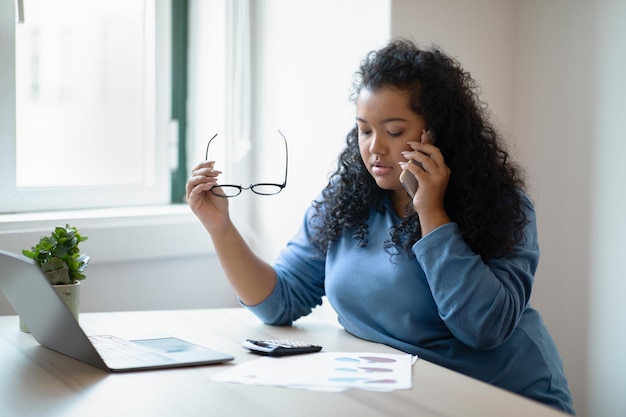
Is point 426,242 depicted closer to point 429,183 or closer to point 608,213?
point 429,183

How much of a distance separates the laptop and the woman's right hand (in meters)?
0.33

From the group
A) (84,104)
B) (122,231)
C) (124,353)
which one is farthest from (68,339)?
(84,104)

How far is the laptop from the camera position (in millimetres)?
1330

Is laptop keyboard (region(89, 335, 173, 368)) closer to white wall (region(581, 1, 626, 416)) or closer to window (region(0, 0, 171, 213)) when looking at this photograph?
window (region(0, 0, 171, 213))

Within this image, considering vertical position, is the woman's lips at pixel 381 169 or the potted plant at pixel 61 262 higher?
the woman's lips at pixel 381 169

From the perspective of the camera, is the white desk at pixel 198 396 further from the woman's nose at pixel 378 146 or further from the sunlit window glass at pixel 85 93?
the sunlit window glass at pixel 85 93

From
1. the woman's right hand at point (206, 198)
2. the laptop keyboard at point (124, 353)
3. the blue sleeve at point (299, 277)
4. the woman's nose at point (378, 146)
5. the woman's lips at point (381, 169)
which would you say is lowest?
the laptop keyboard at point (124, 353)

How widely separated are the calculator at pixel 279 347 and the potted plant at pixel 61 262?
35cm

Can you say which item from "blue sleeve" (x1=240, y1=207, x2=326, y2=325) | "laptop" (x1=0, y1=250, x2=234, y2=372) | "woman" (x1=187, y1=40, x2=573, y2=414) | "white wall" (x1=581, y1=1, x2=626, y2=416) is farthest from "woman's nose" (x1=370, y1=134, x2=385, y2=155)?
"white wall" (x1=581, y1=1, x2=626, y2=416)

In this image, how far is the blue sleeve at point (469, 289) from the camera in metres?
1.56

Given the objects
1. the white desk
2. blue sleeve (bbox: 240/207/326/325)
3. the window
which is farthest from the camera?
the window

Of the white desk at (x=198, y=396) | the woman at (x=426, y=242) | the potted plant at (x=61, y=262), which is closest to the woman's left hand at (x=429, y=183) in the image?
the woman at (x=426, y=242)

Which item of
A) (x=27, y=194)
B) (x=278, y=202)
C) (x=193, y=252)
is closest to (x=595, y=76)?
(x=278, y=202)

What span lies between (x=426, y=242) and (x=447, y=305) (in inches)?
4.9
